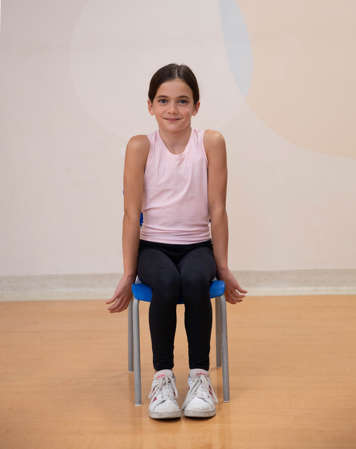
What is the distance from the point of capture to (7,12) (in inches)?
119

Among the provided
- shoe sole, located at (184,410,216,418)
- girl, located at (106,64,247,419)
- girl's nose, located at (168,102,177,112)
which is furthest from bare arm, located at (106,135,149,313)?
shoe sole, located at (184,410,216,418)

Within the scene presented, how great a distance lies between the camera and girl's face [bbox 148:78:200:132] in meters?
1.73

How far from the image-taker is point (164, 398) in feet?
5.09

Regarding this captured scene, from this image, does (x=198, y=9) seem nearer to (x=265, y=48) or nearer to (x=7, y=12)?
(x=265, y=48)

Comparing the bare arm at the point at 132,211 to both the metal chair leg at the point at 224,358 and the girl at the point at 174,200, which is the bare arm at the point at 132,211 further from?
the metal chair leg at the point at 224,358

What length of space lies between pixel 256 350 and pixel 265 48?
159 centimetres

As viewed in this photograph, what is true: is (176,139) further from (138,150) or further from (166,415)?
(166,415)

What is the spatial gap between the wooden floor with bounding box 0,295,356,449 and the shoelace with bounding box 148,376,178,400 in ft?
0.22

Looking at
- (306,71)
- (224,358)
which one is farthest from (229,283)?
(306,71)

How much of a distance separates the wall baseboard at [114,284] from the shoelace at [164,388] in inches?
58.9

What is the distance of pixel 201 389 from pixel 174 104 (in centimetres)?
81

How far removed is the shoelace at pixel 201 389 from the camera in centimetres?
157

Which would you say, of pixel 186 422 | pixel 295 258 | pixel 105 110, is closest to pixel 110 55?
pixel 105 110

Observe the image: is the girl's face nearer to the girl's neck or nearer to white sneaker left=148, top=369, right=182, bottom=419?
the girl's neck
